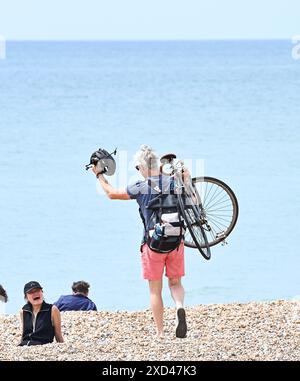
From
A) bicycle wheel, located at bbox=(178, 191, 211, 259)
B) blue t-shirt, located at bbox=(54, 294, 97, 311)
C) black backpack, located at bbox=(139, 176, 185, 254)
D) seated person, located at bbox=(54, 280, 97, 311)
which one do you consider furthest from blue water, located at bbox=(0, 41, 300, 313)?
blue t-shirt, located at bbox=(54, 294, 97, 311)

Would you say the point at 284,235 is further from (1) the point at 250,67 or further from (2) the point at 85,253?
(1) the point at 250,67

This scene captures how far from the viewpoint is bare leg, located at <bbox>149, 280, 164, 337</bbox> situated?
1202 cm

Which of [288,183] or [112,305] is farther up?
[288,183]

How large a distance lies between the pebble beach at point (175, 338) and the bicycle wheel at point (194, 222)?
0.72 metres

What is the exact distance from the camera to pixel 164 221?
39.0 feet

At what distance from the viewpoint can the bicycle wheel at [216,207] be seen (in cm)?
1257

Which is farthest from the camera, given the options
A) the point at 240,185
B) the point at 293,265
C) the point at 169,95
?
the point at 169,95

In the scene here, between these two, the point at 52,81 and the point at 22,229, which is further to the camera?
the point at 52,81

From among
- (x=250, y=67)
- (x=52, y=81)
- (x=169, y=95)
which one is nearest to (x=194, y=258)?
(x=169, y=95)

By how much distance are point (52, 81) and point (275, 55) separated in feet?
134

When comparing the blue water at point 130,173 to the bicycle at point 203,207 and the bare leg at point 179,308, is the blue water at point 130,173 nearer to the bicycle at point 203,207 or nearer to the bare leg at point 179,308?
the bicycle at point 203,207

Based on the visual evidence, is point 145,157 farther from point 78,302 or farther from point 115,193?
point 78,302

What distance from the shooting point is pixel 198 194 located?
1234 centimetres

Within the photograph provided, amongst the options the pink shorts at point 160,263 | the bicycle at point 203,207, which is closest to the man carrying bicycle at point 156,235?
the pink shorts at point 160,263
